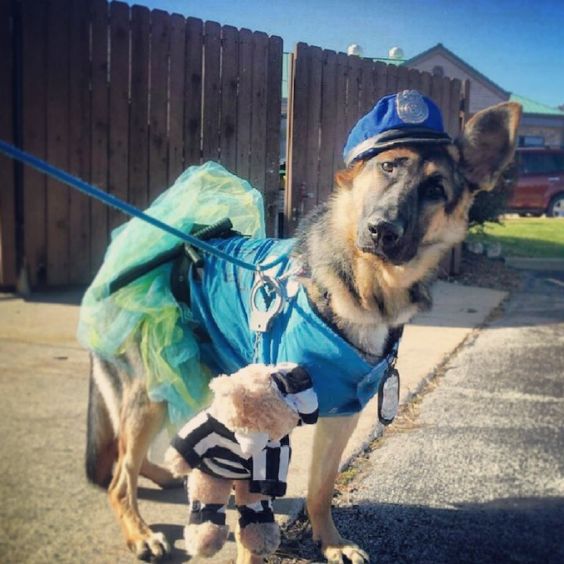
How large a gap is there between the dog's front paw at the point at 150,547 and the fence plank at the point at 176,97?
457 centimetres

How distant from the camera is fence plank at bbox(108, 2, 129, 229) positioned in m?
6.22

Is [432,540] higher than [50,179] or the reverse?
the reverse

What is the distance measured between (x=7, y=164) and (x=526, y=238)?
10.4 metres

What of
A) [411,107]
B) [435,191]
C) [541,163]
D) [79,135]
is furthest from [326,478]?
[541,163]

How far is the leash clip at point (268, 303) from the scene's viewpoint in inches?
92.0

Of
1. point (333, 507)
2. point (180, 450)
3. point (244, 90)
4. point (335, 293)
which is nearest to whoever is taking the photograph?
point (180, 450)

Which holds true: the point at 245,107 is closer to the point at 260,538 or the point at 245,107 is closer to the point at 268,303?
the point at 268,303

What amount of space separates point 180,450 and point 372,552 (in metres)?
1.06

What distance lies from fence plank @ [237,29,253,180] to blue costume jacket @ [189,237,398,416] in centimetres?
399

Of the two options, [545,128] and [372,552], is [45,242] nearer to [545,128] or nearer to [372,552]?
[372,552]

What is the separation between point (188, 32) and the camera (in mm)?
6461

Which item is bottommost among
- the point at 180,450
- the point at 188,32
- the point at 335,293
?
the point at 180,450

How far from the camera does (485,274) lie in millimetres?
9414

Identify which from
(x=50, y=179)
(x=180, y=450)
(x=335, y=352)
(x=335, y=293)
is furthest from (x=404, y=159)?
(x=50, y=179)
